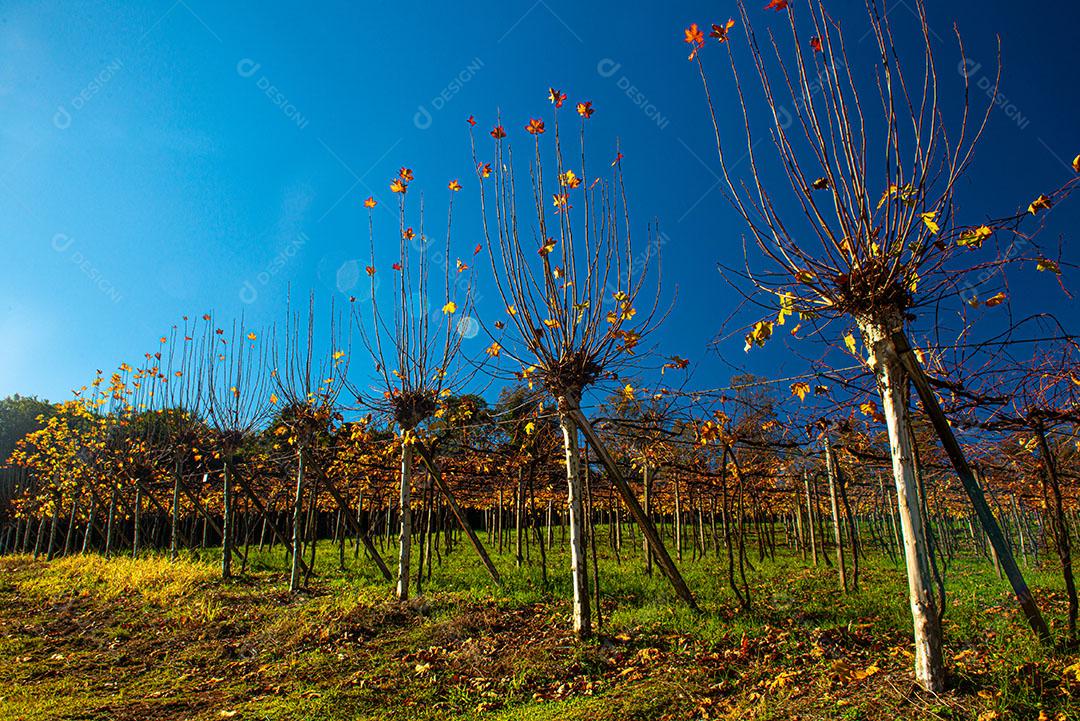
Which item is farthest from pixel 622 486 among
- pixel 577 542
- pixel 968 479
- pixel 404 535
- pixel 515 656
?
pixel 404 535

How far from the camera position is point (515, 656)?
6652 millimetres

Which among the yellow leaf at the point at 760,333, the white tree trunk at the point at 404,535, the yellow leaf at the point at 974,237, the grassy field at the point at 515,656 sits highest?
the yellow leaf at the point at 974,237

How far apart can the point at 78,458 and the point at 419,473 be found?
42.9 feet

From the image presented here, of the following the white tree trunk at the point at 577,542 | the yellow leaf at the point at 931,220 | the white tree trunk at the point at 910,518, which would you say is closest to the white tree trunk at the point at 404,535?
the white tree trunk at the point at 577,542

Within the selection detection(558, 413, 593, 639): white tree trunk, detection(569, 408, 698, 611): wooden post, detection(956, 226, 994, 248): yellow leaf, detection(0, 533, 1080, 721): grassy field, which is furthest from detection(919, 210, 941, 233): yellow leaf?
detection(558, 413, 593, 639): white tree trunk

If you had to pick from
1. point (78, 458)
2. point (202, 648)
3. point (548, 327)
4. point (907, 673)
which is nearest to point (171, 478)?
point (78, 458)

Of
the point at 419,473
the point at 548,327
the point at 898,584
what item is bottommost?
the point at 898,584

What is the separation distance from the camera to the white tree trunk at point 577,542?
7.07m

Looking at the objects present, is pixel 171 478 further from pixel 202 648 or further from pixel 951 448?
pixel 951 448

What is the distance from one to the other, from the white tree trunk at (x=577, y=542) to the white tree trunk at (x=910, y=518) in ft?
12.1

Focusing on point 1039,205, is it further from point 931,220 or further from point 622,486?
point 622,486

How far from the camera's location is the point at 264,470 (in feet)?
52.3

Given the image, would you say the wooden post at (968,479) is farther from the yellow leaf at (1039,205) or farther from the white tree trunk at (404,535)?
the white tree trunk at (404,535)

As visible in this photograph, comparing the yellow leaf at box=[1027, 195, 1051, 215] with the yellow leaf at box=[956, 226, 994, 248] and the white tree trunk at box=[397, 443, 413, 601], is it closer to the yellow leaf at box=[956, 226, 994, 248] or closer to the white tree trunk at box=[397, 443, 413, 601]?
the yellow leaf at box=[956, 226, 994, 248]
